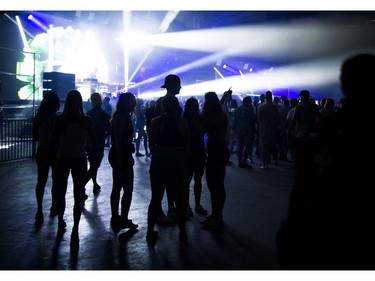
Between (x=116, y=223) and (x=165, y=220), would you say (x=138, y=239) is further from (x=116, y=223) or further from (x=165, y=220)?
(x=165, y=220)

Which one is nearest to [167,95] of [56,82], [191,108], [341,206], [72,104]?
[191,108]

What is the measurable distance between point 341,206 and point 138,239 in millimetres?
3468

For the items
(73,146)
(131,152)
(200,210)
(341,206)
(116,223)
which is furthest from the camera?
(200,210)

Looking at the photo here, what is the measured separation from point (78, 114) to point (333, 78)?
16907 millimetres

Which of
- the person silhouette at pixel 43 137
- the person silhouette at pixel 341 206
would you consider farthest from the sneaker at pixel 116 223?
the person silhouette at pixel 341 206

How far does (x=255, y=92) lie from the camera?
25.0m

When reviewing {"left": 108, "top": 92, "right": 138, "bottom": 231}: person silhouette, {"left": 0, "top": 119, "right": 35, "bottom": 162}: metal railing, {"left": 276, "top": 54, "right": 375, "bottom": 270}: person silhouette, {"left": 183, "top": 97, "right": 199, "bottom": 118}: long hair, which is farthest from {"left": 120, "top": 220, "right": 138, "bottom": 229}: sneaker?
{"left": 0, "top": 119, "right": 35, "bottom": 162}: metal railing

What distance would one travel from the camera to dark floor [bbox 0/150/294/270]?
3979 mm

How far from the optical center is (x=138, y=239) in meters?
4.78

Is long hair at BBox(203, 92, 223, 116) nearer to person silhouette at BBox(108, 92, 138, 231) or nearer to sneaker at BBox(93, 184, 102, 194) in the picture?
person silhouette at BBox(108, 92, 138, 231)

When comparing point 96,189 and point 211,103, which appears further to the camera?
point 96,189

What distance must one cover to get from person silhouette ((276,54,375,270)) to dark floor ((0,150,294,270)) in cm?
229

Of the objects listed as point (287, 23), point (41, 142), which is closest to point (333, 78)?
point (287, 23)

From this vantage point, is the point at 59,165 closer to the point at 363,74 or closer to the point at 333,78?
the point at 363,74
